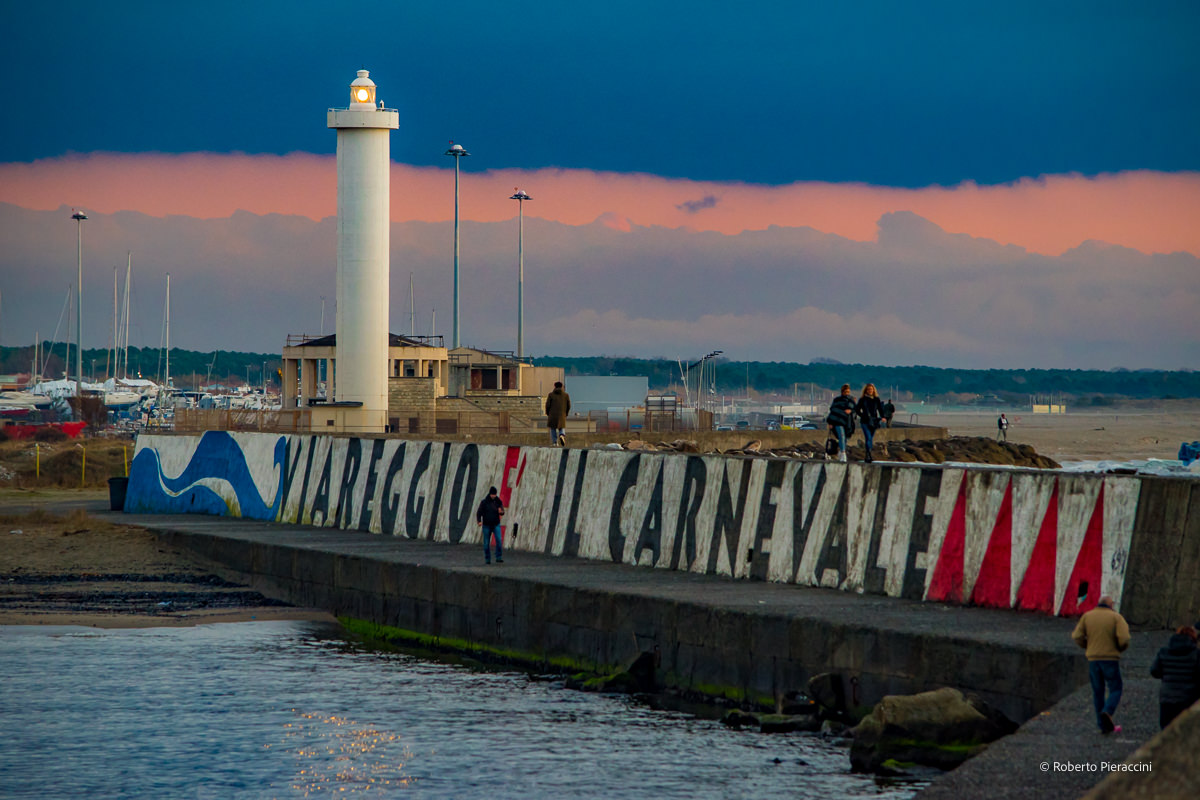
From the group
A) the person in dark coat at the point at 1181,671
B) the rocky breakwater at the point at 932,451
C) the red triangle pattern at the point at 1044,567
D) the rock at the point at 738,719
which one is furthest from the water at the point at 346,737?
the rocky breakwater at the point at 932,451

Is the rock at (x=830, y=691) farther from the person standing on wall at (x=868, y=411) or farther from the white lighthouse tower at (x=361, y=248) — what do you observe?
the white lighthouse tower at (x=361, y=248)

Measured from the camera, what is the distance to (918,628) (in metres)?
17.8

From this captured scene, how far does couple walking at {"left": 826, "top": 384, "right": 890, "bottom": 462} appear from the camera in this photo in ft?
84.6

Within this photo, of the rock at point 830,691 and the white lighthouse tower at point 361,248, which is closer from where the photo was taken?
the rock at point 830,691

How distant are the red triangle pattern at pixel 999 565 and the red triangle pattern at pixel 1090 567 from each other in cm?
104

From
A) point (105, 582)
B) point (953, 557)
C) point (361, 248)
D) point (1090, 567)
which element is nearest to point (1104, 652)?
point (1090, 567)

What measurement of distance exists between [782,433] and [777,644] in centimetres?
5200

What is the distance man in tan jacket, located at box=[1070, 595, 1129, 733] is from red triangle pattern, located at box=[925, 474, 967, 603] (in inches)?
281

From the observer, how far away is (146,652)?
24.0 m

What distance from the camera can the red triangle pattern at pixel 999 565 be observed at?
1938cm

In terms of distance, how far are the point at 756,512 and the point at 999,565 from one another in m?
4.95

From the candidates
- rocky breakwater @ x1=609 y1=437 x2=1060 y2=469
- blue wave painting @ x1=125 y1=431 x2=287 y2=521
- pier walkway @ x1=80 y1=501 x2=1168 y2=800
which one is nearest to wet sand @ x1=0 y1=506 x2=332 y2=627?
pier walkway @ x1=80 y1=501 x2=1168 y2=800

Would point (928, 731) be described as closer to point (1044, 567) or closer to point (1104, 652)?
point (1104, 652)

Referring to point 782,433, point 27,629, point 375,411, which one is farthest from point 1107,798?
point 782,433
